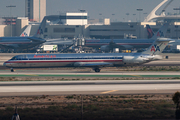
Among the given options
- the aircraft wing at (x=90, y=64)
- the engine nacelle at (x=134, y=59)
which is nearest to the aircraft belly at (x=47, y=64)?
the aircraft wing at (x=90, y=64)

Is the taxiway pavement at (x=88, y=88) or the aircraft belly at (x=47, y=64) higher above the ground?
the aircraft belly at (x=47, y=64)

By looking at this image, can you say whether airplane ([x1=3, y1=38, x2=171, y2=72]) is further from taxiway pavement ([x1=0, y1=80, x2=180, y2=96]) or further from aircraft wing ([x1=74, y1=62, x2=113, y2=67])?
taxiway pavement ([x1=0, y1=80, x2=180, y2=96])

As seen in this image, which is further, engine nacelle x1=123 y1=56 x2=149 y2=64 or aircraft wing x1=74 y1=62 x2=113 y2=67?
engine nacelle x1=123 y1=56 x2=149 y2=64

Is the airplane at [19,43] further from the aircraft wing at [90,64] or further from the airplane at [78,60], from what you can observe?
the aircraft wing at [90,64]

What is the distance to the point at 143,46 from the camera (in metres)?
110

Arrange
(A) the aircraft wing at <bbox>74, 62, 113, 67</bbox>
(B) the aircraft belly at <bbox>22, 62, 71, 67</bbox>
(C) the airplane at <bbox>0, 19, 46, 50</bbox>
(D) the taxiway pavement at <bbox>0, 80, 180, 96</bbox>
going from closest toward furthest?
(D) the taxiway pavement at <bbox>0, 80, 180, 96</bbox> < (A) the aircraft wing at <bbox>74, 62, 113, 67</bbox> < (B) the aircraft belly at <bbox>22, 62, 71, 67</bbox> < (C) the airplane at <bbox>0, 19, 46, 50</bbox>

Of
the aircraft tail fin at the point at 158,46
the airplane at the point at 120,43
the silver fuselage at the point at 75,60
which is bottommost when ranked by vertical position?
the silver fuselage at the point at 75,60

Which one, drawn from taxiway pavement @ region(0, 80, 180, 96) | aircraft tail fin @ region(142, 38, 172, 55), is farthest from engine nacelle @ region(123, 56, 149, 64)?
taxiway pavement @ region(0, 80, 180, 96)

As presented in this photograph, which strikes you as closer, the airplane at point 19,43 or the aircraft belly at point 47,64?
the aircraft belly at point 47,64

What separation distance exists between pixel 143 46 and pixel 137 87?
76.8 metres

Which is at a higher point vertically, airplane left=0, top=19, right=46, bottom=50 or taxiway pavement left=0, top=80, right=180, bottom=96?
airplane left=0, top=19, right=46, bottom=50

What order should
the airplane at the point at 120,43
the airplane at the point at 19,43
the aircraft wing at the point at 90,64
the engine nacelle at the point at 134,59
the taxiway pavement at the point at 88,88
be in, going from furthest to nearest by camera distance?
the airplane at the point at 120,43 < the airplane at the point at 19,43 < the engine nacelle at the point at 134,59 < the aircraft wing at the point at 90,64 < the taxiway pavement at the point at 88,88

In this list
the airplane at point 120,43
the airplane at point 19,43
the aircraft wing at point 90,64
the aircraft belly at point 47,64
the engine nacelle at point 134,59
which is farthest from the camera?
the airplane at point 120,43

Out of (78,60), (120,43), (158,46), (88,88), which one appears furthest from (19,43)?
(88,88)
